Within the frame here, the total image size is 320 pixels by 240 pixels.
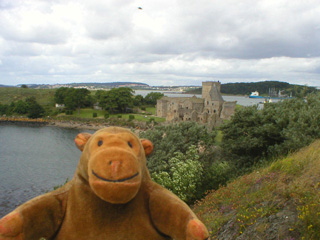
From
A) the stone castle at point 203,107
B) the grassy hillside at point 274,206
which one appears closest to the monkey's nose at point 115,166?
the grassy hillside at point 274,206

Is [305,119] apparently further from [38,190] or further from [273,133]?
[38,190]

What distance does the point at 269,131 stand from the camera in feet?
45.4

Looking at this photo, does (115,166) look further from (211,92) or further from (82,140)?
(211,92)

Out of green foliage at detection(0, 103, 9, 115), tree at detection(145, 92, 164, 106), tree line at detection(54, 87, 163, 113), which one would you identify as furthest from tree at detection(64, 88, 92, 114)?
tree at detection(145, 92, 164, 106)

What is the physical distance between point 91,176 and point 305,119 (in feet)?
41.6

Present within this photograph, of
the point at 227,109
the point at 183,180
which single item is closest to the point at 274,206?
the point at 183,180

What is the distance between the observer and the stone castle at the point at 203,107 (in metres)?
48.1

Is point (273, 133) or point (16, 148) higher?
point (273, 133)

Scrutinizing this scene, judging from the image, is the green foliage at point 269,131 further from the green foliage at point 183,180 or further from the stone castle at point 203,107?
the stone castle at point 203,107

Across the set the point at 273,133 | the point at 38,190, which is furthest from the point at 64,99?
the point at 273,133

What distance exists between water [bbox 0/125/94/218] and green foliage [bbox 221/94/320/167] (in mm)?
19230

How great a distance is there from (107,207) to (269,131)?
12.8 m

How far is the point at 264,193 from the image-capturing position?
23.8 ft

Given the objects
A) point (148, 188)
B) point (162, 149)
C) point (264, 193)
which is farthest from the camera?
point (162, 149)
